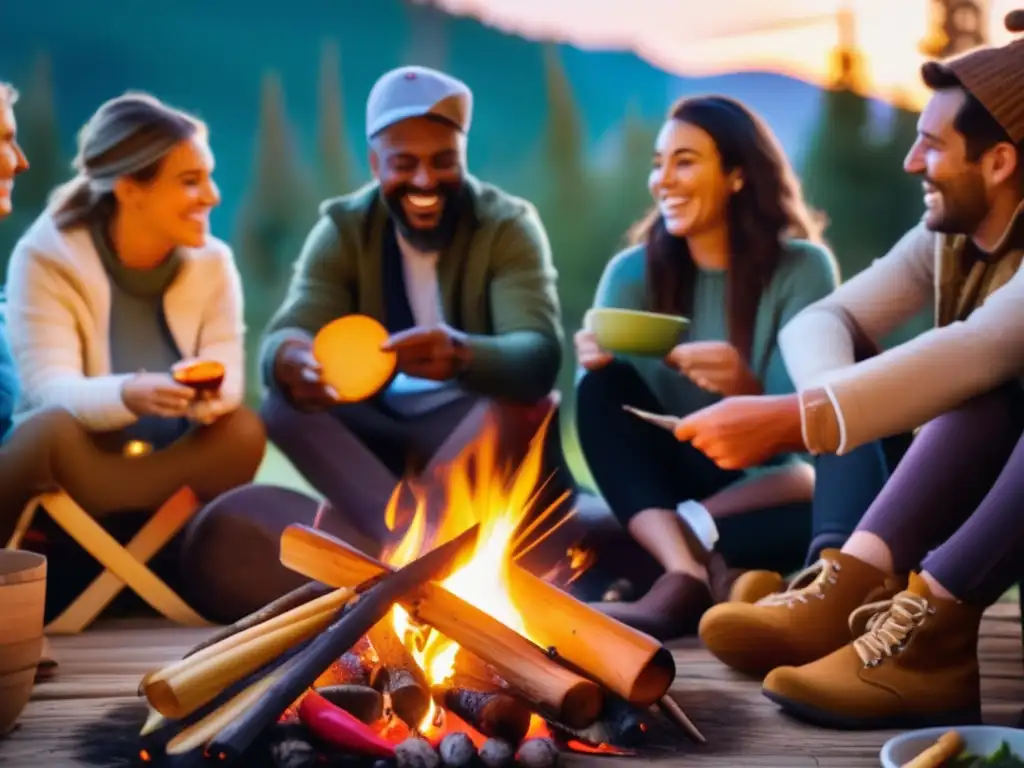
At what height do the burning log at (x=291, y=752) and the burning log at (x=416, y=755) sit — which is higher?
the burning log at (x=291, y=752)

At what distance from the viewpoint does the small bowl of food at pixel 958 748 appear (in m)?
1.93

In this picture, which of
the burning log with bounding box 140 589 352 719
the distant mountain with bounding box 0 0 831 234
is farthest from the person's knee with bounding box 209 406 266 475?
the burning log with bounding box 140 589 352 719

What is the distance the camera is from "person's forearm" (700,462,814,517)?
10.1 feet

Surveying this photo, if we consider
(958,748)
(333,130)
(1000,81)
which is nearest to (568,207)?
(333,130)

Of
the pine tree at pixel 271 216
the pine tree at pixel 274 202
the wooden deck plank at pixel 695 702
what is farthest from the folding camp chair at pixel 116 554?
the pine tree at pixel 274 202

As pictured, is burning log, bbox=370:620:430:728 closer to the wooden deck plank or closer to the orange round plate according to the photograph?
the wooden deck plank

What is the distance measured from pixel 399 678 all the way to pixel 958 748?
95 centimetres

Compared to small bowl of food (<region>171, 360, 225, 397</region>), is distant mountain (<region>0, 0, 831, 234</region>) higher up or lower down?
higher up

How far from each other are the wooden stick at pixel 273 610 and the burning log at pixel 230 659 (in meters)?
0.09

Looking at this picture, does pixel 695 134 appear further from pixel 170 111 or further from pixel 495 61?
pixel 170 111

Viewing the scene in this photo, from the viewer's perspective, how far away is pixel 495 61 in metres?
3.30

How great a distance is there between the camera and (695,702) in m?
2.42

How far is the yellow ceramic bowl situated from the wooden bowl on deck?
1335 millimetres

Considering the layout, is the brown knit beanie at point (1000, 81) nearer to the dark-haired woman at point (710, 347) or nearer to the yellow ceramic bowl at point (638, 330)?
the dark-haired woman at point (710, 347)
